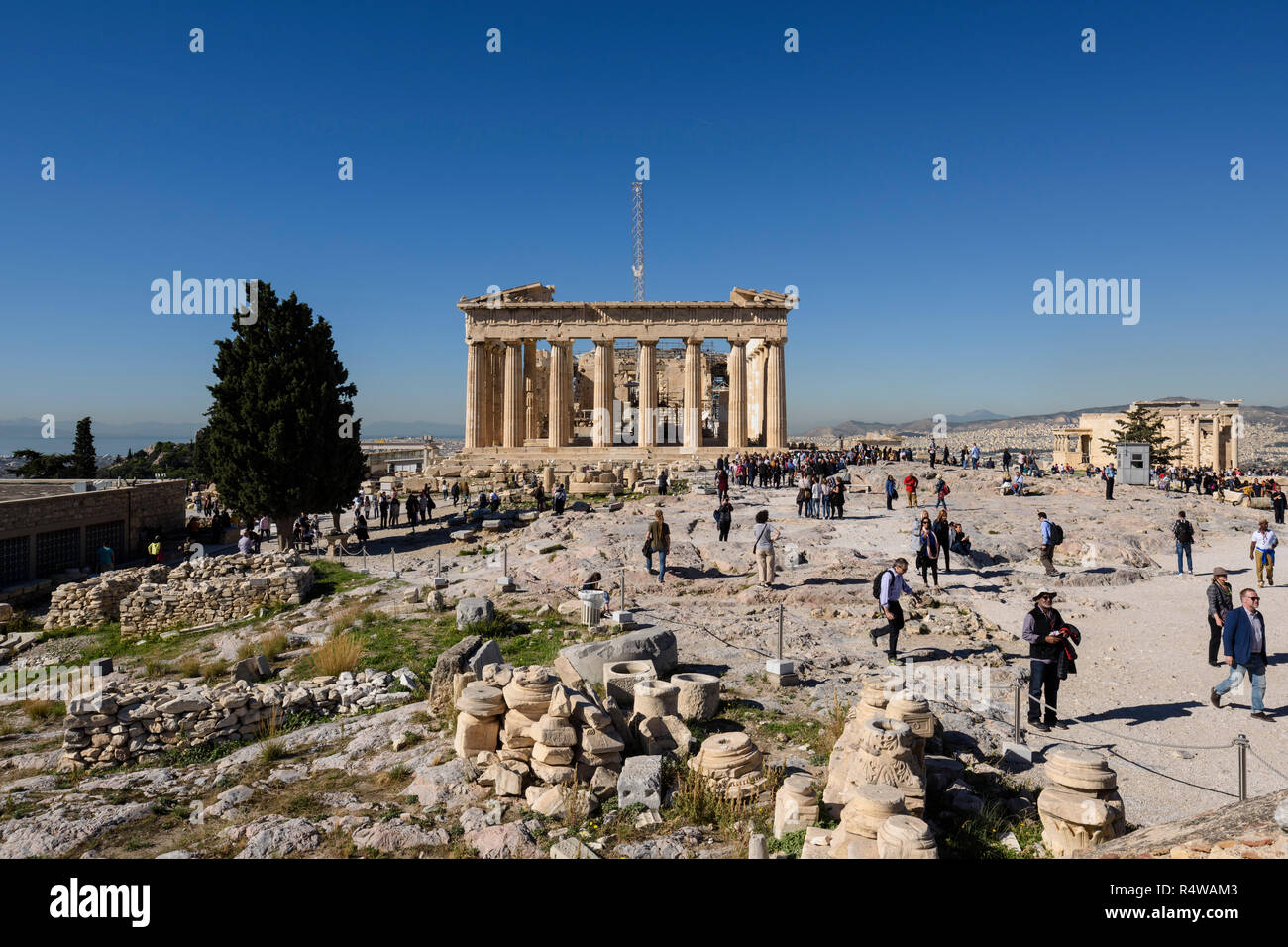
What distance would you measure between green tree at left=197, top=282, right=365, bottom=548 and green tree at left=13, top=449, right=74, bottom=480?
3113 centimetres

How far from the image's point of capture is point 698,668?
35.9ft

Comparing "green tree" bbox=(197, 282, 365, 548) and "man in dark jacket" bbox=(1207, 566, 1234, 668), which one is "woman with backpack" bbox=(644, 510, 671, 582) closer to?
"man in dark jacket" bbox=(1207, 566, 1234, 668)

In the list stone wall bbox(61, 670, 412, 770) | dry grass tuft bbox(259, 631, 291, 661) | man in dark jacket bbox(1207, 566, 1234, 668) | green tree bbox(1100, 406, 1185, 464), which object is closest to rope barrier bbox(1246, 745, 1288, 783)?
man in dark jacket bbox(1207, 566, 1234, 668)

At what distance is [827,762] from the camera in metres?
7.40

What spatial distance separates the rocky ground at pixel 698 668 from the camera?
6.43 m

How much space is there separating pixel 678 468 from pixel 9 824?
32.3m

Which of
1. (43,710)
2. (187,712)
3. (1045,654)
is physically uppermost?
(1045,654)

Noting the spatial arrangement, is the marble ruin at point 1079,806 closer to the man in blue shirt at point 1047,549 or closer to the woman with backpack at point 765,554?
the woman with backpack at point 765,554

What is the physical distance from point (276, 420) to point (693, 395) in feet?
86.7

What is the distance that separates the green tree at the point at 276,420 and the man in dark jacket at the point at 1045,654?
22921 millimetres

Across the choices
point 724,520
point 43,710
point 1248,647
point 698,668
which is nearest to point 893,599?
point 698,668

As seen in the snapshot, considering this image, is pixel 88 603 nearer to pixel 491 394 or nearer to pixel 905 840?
pixel 905 840
